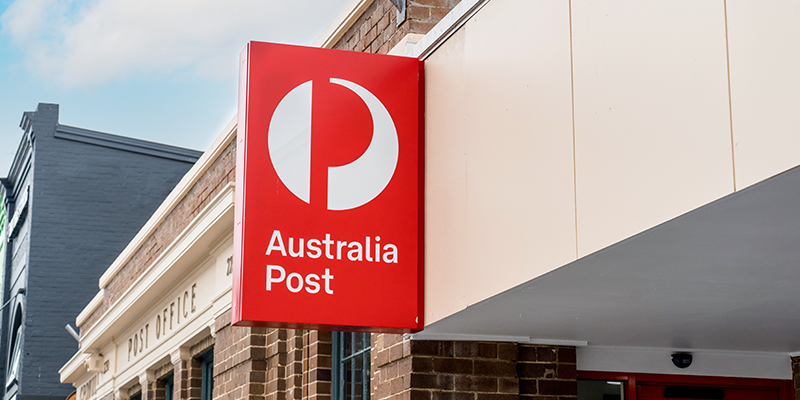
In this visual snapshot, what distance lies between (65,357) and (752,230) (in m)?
20.9

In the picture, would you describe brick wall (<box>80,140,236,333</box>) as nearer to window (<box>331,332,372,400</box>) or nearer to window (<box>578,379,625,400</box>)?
window (<box>331,332,372,400</box>)

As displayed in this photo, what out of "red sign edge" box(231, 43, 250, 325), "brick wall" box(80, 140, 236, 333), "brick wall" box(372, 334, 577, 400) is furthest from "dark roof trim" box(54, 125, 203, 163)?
"red sign edge" box(231, 43, 250, 325)

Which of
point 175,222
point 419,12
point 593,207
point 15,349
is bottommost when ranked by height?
point 593,207

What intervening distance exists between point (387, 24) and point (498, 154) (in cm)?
246

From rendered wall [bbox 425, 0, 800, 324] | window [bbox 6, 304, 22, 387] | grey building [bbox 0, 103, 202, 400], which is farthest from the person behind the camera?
window [bbox 6, 304, 22, 387]

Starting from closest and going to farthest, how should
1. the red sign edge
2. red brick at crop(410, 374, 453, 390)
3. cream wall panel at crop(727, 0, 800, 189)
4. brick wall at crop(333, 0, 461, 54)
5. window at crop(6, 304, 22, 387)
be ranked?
cream wall panel at crop(727, 0, 800, 189) → the red sign edge → red brick at crop(410, 374, 453, 390) → brick wall at crop(333, 0, 461, 54) → window at crop(6, 304, 22, 387)

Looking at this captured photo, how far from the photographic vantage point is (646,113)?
13.4ft

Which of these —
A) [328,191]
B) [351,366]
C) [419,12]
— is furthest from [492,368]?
[419,12]

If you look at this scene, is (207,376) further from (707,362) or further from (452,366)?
(707,362)

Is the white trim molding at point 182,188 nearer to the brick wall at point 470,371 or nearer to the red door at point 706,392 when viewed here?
the brick wall at point 470,371

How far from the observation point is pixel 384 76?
6.35m

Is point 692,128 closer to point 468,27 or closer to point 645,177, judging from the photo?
point 645,177

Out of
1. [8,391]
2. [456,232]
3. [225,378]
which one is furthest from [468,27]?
[8,391]

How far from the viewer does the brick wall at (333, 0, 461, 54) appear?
279 inches
